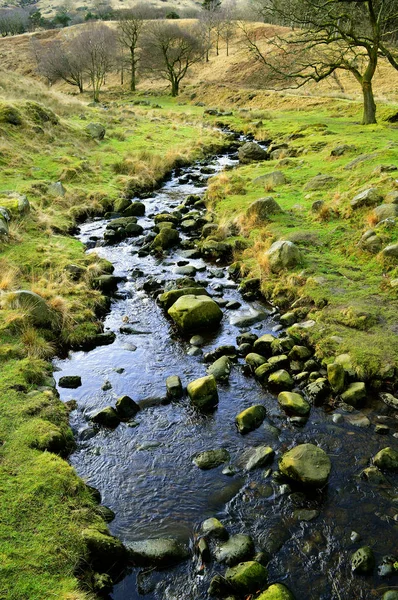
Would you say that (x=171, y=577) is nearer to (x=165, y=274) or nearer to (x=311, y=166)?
(x=165, y=274)

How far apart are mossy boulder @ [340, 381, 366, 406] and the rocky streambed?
3 centimetres

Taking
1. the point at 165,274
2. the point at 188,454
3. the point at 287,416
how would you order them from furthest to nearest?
1. the point at 165,274
2. the point at 287,416
3. the point at 188,454

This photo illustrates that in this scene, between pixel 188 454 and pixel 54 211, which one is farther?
pixel 54 211

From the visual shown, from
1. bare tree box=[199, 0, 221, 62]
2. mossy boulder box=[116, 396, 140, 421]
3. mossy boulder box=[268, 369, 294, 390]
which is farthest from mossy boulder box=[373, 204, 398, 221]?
bare tree box=[199, 0, 221, 62]

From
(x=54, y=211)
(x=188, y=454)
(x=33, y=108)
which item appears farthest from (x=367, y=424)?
(x=33, y=108)

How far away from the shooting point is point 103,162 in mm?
26031

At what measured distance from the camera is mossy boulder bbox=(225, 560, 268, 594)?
18.2ft

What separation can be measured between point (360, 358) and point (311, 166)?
15.5 metres

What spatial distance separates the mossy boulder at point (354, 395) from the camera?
865 centimetres

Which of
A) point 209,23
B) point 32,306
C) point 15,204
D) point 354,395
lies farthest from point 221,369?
point 209,23

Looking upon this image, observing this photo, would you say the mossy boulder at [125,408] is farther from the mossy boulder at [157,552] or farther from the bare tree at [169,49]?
the bare tree at [169,49]

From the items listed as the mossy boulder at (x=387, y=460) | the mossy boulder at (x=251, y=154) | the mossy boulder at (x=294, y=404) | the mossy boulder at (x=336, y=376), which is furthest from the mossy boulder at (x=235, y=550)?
the mossy boulder at (x=251, y=154)

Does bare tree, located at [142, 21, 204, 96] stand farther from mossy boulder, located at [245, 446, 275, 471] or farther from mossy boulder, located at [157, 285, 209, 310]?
mossy boulder, located at [245, 446, 275, 471]

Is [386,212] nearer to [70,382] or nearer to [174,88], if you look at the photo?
[70,382]
